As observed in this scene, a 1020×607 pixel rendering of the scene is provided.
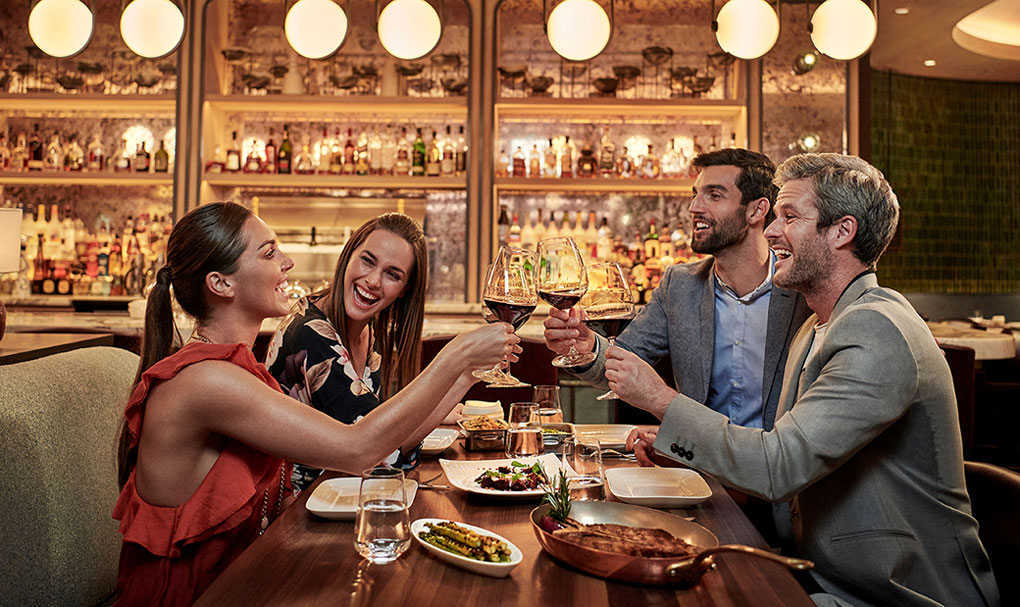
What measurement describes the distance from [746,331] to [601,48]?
2.41 m

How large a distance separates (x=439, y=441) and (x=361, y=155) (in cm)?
402

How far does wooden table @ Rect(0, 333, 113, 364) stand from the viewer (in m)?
2.05

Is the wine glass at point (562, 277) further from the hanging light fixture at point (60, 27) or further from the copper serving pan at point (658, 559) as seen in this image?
the hanging light fixture at point (60, 27)

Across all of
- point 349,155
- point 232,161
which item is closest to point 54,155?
point 232,161

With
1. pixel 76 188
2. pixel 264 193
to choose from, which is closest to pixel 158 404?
pixel 264 193

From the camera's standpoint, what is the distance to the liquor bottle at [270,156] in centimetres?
555

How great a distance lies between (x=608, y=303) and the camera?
1693 mm

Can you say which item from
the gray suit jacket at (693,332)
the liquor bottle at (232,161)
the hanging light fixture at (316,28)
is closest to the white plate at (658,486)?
the gray suit jacket at (693,332)

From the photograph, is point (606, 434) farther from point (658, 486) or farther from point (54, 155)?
point (54, 155)

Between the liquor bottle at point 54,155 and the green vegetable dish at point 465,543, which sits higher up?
the liquor bottle at point 54,155

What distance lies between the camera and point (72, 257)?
228 inches

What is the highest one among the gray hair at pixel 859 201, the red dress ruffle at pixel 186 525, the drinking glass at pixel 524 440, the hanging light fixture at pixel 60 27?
the hanging light fixture at pixel 60 27

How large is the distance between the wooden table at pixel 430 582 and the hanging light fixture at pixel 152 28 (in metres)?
3.85

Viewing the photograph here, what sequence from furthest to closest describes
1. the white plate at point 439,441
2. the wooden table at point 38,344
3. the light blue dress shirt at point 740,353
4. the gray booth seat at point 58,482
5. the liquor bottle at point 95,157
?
the liquor bottle at point 95,157
the light blue dress shirt at point 740,353
the wooden table at point 38,344
the white plate at point 439,441
the gray booth seat at point 58,482
